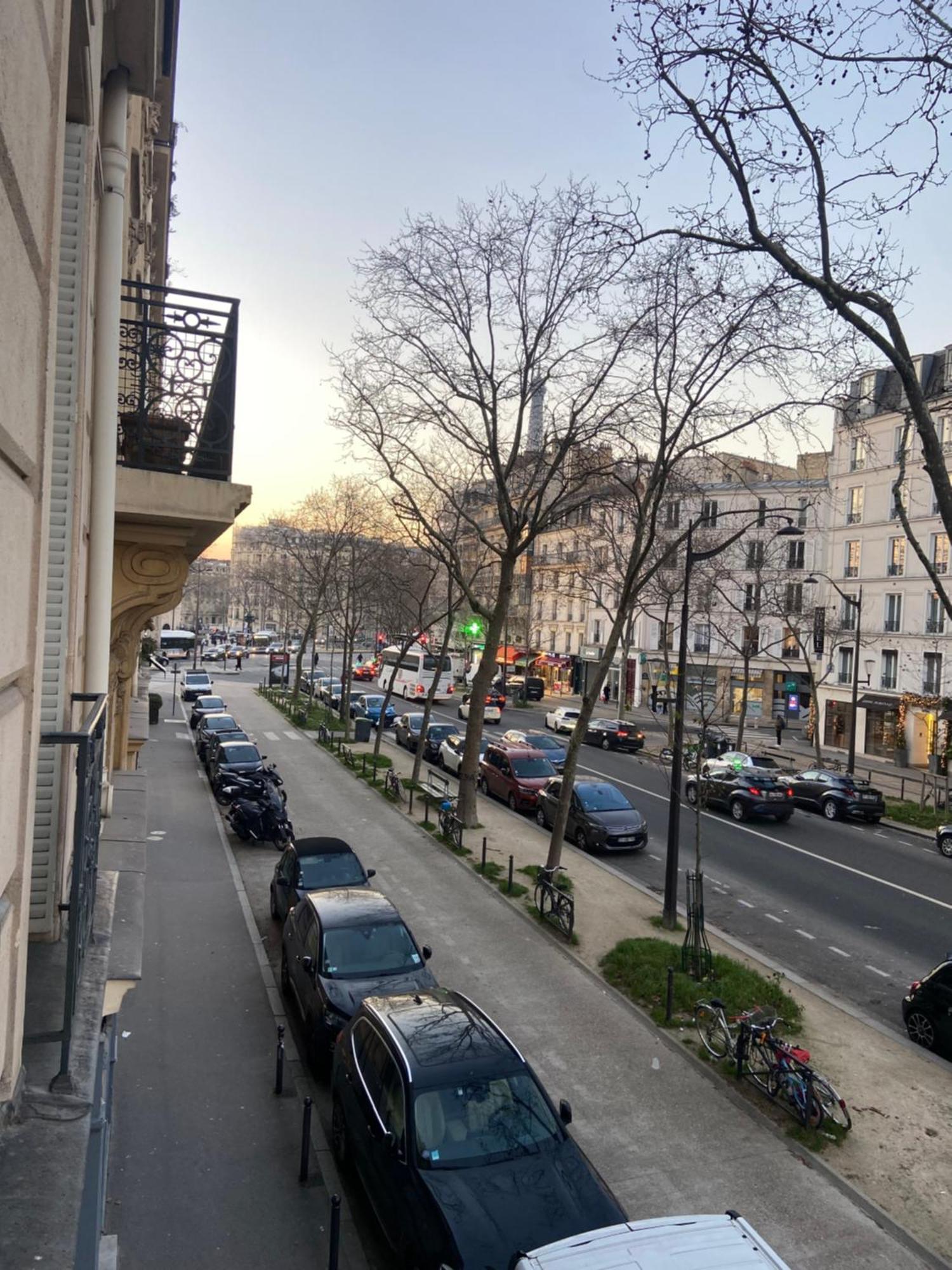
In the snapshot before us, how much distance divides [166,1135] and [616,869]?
13015 millimetres

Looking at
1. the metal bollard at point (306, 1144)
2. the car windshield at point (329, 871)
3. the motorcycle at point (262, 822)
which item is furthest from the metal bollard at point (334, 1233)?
the motorcycle at point (262, 822)

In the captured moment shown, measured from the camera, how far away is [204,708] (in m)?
38.7

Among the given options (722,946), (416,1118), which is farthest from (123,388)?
(722,946)

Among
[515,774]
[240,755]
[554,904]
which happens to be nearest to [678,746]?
[554,904]

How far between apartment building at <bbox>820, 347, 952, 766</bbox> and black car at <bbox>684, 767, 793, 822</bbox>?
47.2ft

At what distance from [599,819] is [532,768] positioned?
537cm

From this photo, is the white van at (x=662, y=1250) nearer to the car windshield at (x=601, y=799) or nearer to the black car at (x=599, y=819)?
the black car at (x=599, y=819)

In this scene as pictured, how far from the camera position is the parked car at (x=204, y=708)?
123 feet

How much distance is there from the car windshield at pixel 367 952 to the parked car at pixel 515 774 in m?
14.3

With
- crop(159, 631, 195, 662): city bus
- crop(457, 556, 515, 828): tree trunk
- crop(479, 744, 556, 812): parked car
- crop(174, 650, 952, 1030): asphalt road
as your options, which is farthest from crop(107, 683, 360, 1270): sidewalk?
crop(159, 631, 195, 662): city bus

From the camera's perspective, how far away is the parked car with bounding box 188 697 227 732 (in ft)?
123

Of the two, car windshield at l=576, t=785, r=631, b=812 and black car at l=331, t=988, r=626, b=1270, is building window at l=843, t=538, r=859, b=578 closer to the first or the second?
car windshield at l=576, t=785, r=631, b=812

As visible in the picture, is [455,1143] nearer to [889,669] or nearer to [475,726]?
[475,726]

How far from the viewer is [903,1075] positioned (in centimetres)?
1047
